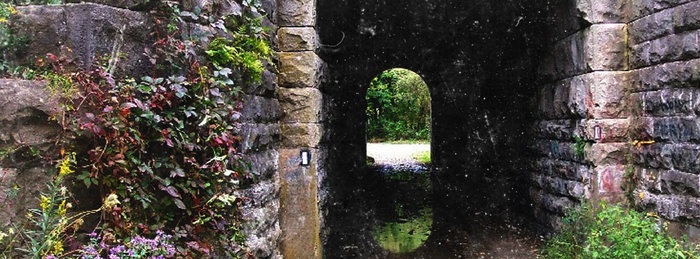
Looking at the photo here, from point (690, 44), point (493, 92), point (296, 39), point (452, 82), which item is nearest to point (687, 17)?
point (690, 44)

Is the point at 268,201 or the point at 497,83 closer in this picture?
the point at 268,201

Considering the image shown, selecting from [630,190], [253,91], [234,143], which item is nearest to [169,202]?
[234,143]

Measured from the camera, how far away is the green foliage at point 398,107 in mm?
19969

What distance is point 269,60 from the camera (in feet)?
12.0

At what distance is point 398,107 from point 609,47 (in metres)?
16.3

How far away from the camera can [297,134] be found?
167 inches

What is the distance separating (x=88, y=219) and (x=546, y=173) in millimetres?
4774

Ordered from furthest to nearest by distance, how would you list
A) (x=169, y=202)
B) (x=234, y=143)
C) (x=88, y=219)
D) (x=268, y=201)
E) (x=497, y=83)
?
(x=497, y=83)
(x=268, y=201)
(x=234, y=143)
(x=169, y=202)
(x=88, y=219)

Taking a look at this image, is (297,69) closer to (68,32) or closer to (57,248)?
(68,32)

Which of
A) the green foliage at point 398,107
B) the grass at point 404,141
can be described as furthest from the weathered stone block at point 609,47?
the grass at point 404,141

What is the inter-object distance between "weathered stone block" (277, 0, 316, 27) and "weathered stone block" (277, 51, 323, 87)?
26cm

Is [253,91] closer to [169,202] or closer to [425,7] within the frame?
[169,202]

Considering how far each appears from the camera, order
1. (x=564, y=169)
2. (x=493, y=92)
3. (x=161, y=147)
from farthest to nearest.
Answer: (x=493, y=92) < (x=564, y=169) < (x=161, y=147)

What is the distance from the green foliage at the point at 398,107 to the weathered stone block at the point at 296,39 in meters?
15.3
